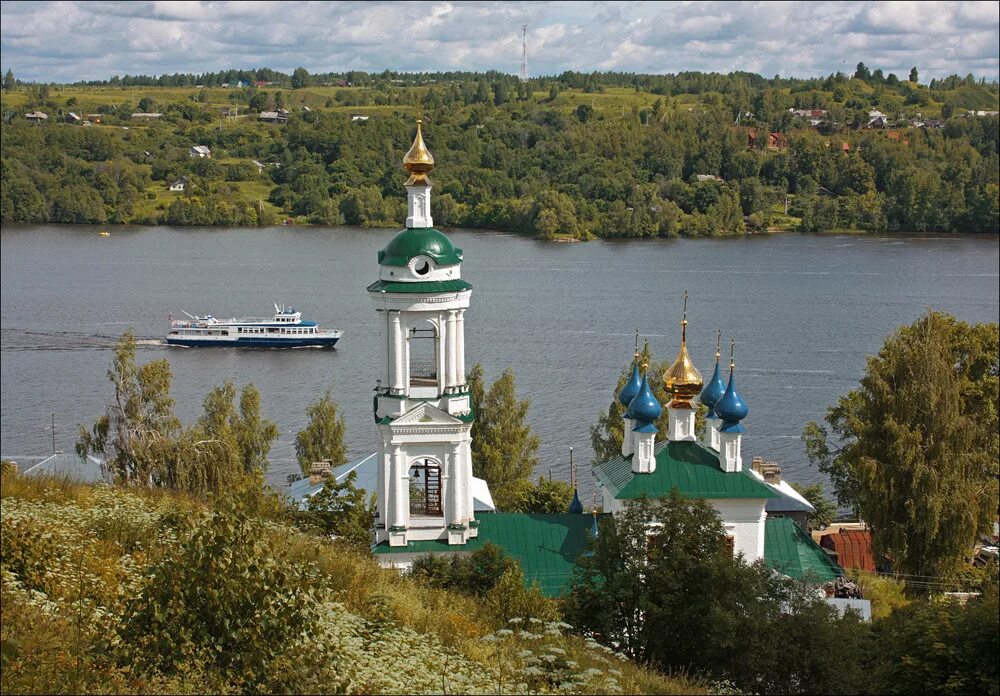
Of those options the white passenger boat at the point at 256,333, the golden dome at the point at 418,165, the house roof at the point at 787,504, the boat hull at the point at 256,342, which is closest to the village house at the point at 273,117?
the white passenger boat at the point at 256,333

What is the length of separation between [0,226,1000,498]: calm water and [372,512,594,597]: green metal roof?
415 inches

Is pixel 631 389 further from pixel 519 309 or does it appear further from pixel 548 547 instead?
pixel 519 309

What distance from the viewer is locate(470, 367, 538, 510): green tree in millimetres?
17500

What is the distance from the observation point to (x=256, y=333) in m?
36.4

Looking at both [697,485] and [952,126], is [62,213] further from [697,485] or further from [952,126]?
[697,485]

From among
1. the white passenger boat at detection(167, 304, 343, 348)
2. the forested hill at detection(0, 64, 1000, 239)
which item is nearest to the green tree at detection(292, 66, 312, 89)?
Answer: the forested hill at detection(0, 64, 1000, 239)

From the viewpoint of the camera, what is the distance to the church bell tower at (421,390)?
1028cm

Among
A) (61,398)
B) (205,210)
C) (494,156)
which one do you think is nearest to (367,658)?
(61,398)

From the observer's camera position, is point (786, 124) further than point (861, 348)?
Yes

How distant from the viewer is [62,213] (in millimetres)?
65188

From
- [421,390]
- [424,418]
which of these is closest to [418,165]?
[421,390]

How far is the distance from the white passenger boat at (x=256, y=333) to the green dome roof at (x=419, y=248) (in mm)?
25181

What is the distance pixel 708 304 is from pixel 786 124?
167 ft

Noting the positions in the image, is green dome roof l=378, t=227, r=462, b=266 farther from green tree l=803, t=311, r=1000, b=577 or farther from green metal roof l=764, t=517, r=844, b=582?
green tree l=803, t=311, r=1000, b=577
